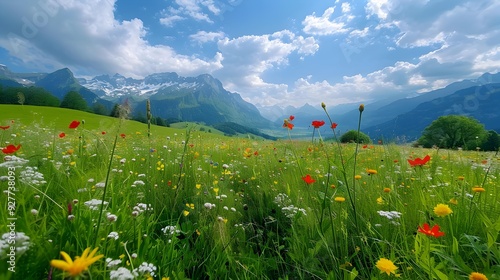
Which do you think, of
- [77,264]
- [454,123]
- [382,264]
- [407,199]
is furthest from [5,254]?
[454,123]

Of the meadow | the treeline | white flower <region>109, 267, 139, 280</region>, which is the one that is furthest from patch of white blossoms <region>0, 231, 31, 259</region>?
the treeline

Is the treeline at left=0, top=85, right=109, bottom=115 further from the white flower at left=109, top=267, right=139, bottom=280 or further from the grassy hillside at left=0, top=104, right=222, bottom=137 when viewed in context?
the white flower at left=109, top=267, right=139, bottom=280

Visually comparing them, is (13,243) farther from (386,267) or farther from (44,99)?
(44,99)

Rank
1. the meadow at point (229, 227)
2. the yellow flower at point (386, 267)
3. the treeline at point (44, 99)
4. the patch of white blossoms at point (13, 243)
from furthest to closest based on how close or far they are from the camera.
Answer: the treeline at point (44, 99), the meadow at point (229, 227), the yellow flower at point (386, 267), the patch of white blossoms at point (13, 243)

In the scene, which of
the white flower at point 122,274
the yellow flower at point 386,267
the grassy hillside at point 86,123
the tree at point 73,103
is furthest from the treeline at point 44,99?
the yellow flower at point 386,267

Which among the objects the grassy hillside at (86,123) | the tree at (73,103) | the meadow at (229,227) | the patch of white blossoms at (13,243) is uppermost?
the tree at (73,103)

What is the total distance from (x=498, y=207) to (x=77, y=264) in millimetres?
3094

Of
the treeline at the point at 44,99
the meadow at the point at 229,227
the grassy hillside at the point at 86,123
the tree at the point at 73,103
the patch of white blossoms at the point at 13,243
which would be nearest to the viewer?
the patch of white blossoms at the point at 13,243

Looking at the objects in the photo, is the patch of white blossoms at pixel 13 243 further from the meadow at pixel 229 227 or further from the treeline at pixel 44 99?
the treeline at pixel 44 99

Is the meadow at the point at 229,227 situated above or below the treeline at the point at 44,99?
below

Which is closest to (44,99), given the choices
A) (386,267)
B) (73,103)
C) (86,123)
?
(73,103)

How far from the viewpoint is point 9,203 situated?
1.61m

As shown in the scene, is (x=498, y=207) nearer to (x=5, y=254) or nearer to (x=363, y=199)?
(x=363, y=199)

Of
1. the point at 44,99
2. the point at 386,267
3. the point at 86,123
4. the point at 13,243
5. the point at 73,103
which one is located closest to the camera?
the point at 13,243
